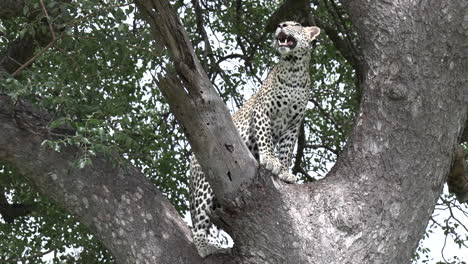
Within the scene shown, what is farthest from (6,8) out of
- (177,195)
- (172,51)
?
(172,51)

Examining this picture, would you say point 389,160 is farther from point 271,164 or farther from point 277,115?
point 277,115

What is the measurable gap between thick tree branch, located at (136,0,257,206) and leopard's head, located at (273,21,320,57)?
1339mm

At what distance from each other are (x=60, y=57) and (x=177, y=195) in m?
2.03

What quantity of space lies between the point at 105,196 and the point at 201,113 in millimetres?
1045

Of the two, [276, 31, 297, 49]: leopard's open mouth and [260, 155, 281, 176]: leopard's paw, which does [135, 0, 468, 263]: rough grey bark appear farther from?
[276, 31, 297, 49]: leopard's open mouth

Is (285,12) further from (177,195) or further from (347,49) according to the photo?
(177,195)

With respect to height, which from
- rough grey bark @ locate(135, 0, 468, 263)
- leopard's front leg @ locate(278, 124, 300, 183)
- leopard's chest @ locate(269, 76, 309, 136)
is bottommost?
rough grey bark @ locate(135, 0, 468, 263)

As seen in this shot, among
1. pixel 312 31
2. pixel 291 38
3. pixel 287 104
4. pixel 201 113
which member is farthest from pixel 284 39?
pixel 201 113

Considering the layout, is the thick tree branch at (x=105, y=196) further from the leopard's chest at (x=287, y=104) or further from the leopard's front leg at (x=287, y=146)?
the leopard's chest at (x=287, y=104)

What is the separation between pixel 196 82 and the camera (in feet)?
13.9

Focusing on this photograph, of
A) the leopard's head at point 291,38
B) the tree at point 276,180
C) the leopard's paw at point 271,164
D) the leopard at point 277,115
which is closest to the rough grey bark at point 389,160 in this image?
the tree at point 276,180

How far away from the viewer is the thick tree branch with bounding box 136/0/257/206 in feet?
13.7

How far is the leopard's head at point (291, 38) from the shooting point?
5.56 metres

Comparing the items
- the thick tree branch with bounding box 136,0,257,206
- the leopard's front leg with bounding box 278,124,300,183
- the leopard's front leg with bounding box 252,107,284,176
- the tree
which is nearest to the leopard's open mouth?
the leopard's front leg with bounding box 252,107,284,176
